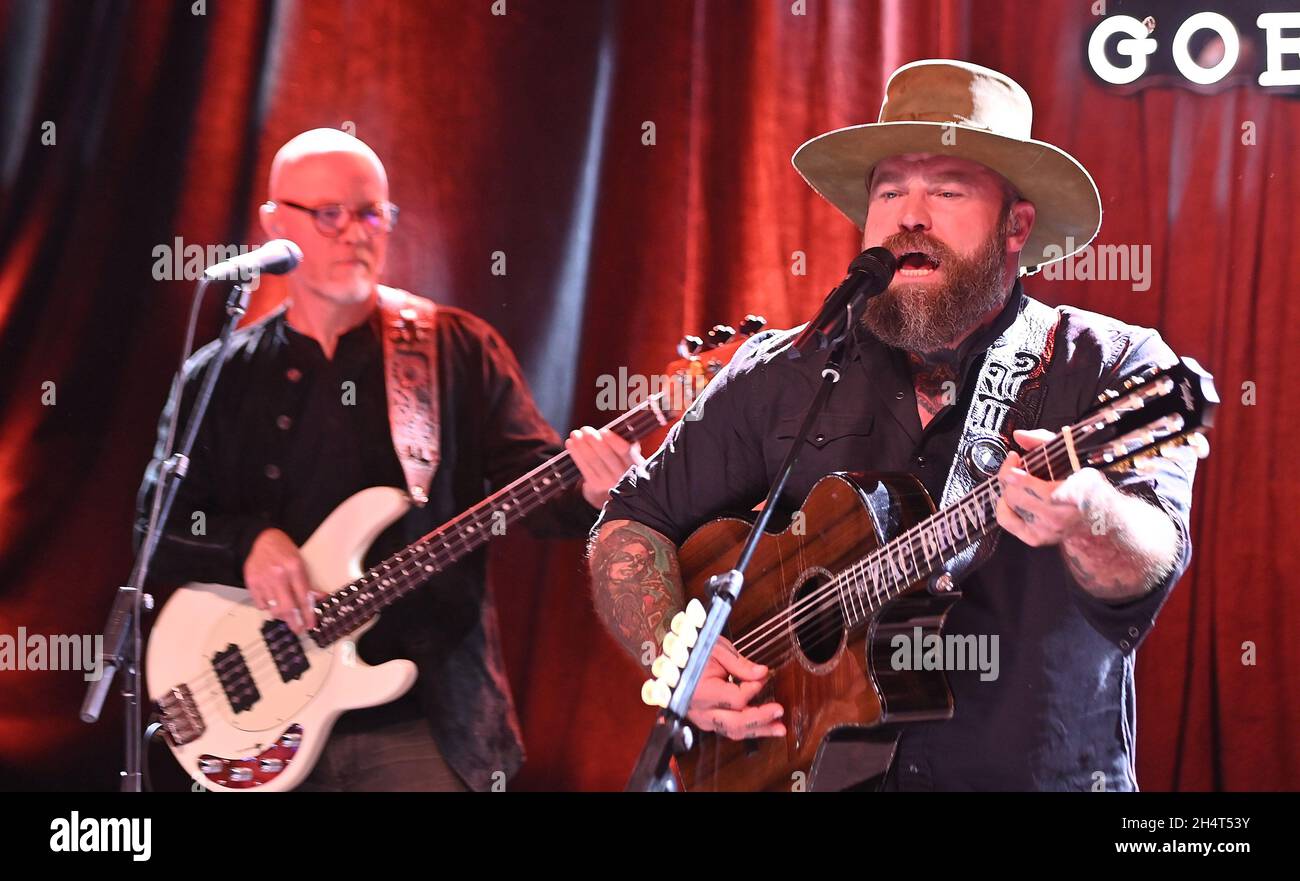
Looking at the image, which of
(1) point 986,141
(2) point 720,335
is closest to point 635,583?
(2) point 720,335

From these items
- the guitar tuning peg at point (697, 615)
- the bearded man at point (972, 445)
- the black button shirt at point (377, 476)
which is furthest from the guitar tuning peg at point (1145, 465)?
the black button shirt at point (377, 476)

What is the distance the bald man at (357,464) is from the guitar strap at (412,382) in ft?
0.07

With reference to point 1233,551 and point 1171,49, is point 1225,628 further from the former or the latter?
point 1171,49

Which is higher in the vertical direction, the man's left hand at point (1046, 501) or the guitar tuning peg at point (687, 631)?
the man's left hand at point (1046, 501)

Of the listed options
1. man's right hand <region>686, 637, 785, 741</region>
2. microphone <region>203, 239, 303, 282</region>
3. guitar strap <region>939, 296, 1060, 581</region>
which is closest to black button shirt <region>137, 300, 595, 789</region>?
microphone <region>203, 239, 303, 282</region>

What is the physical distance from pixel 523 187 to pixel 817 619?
1.56 m

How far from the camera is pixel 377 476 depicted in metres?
3.60

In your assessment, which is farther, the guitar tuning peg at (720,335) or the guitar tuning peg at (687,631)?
the guitar tuning peg at (720,335)

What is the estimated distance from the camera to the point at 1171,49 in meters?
3.46

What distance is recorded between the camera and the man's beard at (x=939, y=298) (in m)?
2.98

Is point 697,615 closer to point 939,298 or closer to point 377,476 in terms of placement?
point 939,298

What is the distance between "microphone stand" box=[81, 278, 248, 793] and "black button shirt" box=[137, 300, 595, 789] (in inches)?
1.3

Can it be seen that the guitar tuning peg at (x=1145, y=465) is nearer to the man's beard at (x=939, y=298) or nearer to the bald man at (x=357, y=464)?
the man's beard at (x=939, y=298)

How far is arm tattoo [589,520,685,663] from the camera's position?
3078 millimetres
